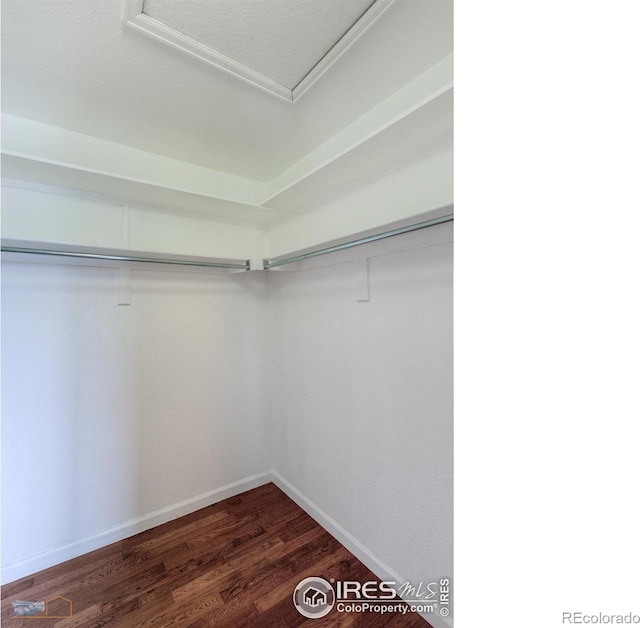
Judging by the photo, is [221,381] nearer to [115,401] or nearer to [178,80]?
[115,401]

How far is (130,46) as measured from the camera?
118cm

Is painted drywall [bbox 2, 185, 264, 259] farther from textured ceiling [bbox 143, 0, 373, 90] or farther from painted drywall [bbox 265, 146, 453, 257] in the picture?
textured ceiling [bbox 143, 0, 373, 90]

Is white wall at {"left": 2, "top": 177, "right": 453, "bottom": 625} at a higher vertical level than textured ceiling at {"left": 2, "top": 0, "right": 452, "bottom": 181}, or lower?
lower

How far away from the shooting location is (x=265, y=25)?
3.65 ft

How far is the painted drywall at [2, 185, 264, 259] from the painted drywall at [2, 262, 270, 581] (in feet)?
0.57

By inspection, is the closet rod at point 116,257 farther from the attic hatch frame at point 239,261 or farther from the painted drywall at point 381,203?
the painted drywall at point 381,203

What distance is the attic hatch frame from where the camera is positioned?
4.09 feet

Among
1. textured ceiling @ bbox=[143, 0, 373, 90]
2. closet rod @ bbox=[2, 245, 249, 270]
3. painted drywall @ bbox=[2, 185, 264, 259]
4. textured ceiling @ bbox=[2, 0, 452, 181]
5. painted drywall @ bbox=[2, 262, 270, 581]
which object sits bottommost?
painted drywall @ bbox=[2, 262, 270, 581]

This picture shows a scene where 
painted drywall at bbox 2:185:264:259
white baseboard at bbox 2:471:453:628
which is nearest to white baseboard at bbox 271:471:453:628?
white baseboard at bbox 2:471:453:628

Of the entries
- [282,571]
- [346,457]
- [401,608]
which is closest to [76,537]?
[282,571]
